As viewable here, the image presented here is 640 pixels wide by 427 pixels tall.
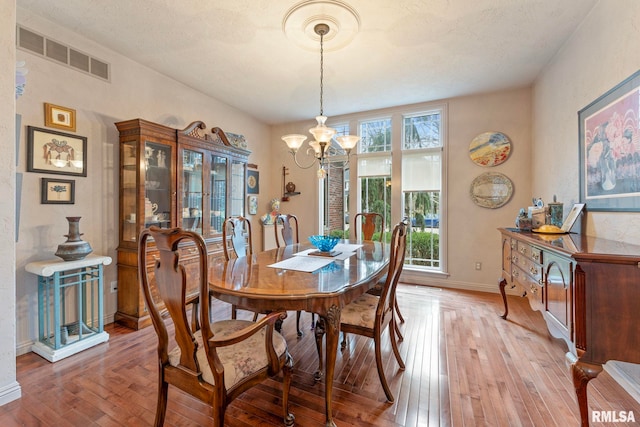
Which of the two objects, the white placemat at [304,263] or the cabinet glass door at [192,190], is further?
the cabinet glass door at [192,190]

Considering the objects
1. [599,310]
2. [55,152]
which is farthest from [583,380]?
[55,152]

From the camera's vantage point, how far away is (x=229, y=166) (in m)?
3.81

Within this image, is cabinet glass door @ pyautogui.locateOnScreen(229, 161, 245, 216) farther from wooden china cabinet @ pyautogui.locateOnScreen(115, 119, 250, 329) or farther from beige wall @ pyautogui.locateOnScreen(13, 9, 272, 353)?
beige wall @ pyautogui.locateOnScreen(13, 9, 272, 353)

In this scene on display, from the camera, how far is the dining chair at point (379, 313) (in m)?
1.74

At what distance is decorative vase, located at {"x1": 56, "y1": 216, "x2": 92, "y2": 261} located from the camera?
2260 millimetres

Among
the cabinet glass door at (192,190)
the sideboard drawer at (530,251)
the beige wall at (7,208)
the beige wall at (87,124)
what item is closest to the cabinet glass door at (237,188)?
the cabinet glass door at (192,190)

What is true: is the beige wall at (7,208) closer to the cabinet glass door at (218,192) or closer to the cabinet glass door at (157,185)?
the cabinet glass door at (157,185)

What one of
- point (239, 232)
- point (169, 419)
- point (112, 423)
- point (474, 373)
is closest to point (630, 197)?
point (474, 373)

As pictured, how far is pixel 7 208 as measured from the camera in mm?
1697

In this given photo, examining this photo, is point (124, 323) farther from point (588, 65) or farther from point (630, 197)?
point (588, 65)

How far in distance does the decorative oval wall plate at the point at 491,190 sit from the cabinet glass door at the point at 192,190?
12.1ft

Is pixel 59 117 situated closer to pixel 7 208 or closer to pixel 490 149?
pixel 7 208

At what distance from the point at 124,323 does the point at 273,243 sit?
2624mm

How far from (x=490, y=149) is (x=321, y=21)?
292 centimetres
